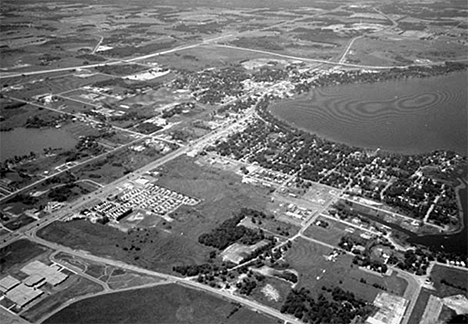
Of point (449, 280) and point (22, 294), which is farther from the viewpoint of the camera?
point (449, 280)

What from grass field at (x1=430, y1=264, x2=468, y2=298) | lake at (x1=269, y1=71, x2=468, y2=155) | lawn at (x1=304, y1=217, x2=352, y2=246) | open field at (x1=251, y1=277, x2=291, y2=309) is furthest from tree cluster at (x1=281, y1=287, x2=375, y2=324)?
lake at (x1=269, y1=71, x2=468, y2=155)

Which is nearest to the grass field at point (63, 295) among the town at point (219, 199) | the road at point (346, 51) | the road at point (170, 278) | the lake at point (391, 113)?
the town at point (219, 199)

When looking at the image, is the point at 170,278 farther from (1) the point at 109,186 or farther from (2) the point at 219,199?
(1) the point at 109,186

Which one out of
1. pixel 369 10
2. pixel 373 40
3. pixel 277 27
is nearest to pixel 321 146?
pixel 373 40

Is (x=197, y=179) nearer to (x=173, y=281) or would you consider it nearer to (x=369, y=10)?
(x=173, y=281)

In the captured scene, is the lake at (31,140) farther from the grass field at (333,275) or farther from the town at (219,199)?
the grass field at (333,275)

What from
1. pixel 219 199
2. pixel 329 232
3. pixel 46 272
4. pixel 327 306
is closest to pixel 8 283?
pixel 46 272
